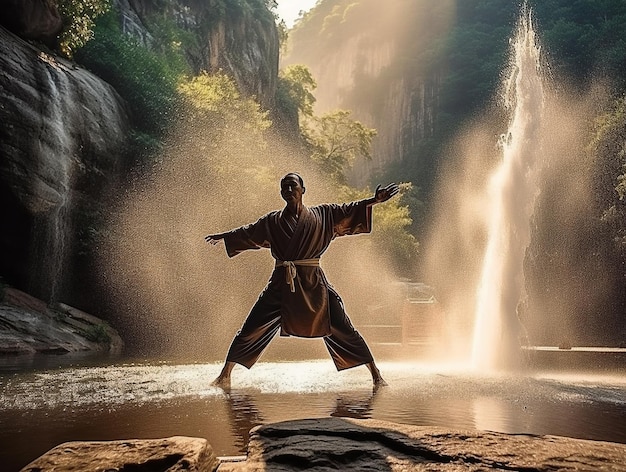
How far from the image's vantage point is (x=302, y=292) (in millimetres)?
5195

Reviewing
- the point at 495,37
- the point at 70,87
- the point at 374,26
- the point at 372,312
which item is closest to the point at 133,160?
the point at 70,87

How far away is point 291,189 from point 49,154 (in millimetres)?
11487

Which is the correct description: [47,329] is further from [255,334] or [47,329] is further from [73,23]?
[73,23]

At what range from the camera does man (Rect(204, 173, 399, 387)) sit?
517cm

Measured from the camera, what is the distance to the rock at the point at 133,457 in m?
1.98

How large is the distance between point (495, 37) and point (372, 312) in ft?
142

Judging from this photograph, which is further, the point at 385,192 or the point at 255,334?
the point at 255,334

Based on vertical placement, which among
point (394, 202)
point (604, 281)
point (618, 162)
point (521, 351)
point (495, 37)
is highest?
point (495, 37)

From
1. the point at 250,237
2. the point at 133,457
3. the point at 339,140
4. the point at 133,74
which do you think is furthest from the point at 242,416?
the point at 339,140

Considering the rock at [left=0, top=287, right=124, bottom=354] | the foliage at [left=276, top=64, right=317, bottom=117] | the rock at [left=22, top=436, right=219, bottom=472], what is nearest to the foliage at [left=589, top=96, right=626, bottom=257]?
the foliage at [left=276, top=64, right=317, bottom=117]

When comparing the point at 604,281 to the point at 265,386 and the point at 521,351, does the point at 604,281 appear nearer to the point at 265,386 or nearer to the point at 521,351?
the point at 521,351

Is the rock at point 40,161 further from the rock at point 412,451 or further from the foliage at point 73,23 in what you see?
the rock at point 412,451

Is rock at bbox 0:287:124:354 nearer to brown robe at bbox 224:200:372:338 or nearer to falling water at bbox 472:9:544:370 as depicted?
brown robe at bbox 224:200:372:338

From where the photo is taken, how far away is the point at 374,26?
72438 mm
